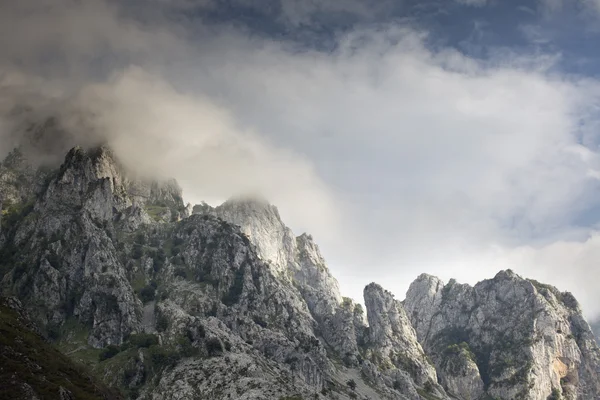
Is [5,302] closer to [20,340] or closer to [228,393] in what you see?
[20,340]

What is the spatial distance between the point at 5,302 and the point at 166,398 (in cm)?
7315

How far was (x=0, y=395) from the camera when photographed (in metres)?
116

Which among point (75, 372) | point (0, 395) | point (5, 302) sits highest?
point (5, 302)

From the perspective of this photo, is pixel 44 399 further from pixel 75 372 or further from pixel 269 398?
pixel 269 398

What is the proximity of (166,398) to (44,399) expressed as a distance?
268ft

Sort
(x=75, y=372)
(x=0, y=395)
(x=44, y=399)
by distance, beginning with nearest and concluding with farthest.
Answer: (x=0, y=395)
(x=44, y=399)
(x=75, y=372)

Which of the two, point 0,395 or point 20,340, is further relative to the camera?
point 20,340

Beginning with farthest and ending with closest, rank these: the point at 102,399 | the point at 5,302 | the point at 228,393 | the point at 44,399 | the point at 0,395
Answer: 1. the point at 228,393
2. the point at 5,302
3. the point at 102,399
4. the point at 44,399
5. the point at 0,395

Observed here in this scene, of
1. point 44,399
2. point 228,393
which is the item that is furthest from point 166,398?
point 44,399

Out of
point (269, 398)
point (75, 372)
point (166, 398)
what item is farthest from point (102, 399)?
point (269, 398)

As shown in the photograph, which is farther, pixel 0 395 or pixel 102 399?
pixel 102 399

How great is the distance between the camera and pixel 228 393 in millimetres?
197250

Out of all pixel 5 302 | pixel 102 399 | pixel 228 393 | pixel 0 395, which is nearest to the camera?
pixel 0 395

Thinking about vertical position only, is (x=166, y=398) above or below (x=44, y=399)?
above
